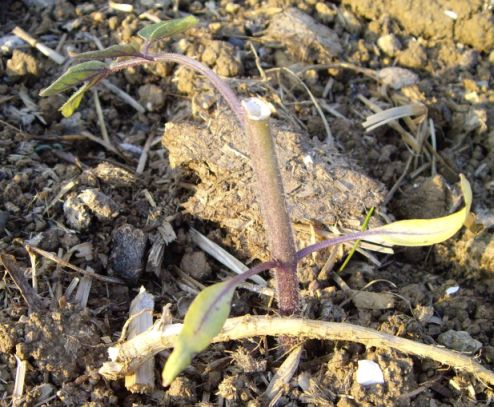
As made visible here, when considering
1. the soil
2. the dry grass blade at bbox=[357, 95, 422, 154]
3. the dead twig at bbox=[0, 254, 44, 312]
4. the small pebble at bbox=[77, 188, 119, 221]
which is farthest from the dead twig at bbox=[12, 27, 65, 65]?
the dry grass blade at bbox=[357, 95, 422, 154]

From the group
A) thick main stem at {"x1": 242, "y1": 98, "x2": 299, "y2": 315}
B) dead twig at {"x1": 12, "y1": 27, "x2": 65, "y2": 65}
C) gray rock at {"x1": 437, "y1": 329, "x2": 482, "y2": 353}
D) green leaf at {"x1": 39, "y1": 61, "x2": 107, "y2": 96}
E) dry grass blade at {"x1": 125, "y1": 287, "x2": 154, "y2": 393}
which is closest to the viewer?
thick main stem at {"x1": 242, "y1": 98, "x2": 299, "y2": 315}

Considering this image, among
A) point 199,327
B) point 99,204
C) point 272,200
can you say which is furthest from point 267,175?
point 99,204

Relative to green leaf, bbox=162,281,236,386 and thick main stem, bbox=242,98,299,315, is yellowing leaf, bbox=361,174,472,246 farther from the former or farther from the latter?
green leaf, bbox=162,281,236,386

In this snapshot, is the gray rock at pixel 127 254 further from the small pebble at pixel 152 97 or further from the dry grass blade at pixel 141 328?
the small pebble at pixel 152 97

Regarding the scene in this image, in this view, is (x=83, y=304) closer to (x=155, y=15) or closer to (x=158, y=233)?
(x=158, y=233)

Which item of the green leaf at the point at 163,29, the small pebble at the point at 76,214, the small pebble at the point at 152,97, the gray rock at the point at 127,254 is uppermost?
the green leaf at the point at 163,29

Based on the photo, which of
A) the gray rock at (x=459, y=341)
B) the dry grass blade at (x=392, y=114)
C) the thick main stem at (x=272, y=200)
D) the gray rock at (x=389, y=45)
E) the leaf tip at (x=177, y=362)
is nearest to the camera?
the leaf tip at (x=177, y=362)

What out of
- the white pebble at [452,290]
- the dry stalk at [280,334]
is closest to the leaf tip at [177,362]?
the dry stalk at [280,334]
